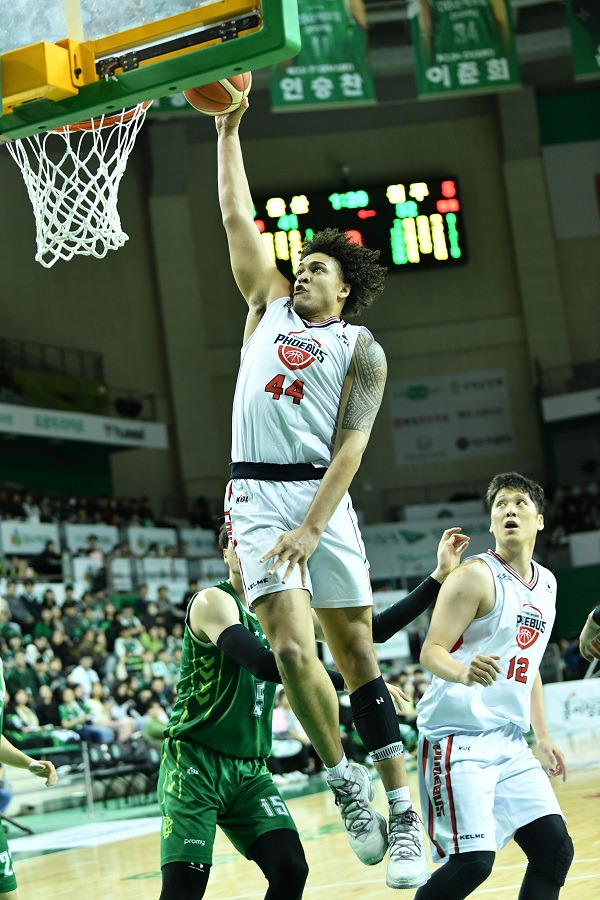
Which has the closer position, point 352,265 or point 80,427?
point 352,265

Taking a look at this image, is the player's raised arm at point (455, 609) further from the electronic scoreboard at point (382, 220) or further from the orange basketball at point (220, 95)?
the electronic scoreboard at point (382, 220)

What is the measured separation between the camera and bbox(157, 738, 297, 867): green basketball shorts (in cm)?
439

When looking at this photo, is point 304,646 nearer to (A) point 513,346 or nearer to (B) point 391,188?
(B) point 391,188

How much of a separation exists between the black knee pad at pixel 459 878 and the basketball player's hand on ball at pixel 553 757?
0.67 m

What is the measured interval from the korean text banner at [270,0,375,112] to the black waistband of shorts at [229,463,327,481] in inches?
490

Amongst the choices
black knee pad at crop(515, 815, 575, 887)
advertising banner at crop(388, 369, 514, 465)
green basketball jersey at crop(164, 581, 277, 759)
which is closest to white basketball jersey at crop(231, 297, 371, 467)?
green basketball jersey at crop(164, 581, 277, 759)

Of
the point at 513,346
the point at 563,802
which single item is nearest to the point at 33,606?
the point at 563,802

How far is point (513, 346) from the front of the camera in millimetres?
28234

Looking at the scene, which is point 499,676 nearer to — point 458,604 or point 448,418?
point 458,604

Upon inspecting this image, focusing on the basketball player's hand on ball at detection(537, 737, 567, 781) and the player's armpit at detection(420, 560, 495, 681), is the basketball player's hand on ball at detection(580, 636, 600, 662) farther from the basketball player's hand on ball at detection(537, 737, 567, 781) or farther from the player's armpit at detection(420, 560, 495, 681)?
the player's armpit at detection(420, 560, 495, 681)

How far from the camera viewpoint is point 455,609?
463cm

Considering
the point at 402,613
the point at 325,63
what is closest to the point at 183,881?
the point at 402,613

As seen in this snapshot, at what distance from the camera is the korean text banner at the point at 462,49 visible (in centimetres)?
1611

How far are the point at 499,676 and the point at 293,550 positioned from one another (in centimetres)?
138
